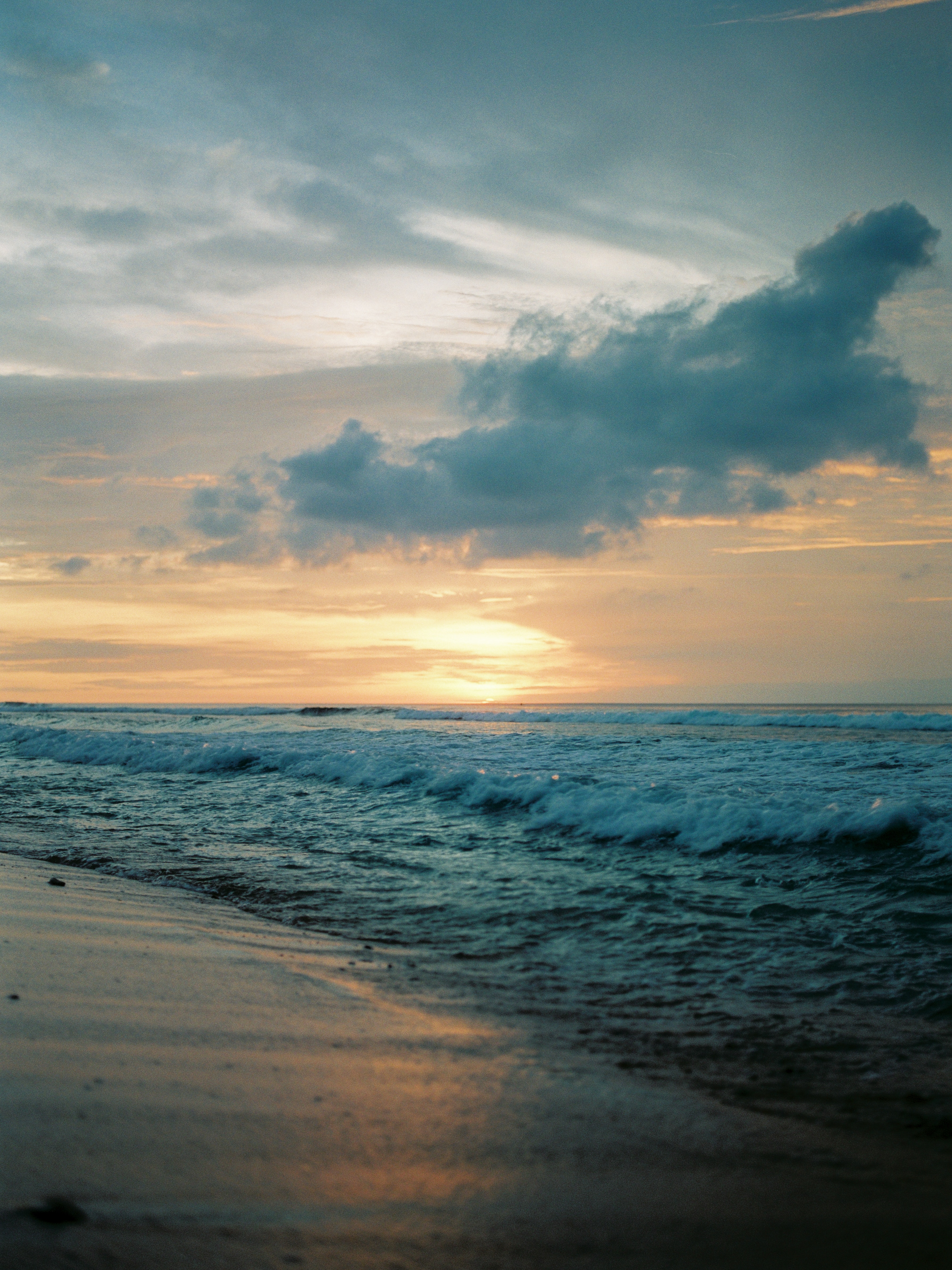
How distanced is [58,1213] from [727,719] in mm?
44994

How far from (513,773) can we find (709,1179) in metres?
12.1

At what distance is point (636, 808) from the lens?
10.6 m

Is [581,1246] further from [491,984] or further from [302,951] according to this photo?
[302,951]

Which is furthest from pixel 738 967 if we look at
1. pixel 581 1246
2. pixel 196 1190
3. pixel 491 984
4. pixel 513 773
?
pixel 513 773

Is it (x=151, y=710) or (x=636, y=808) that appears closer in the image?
(x=636, y=808)

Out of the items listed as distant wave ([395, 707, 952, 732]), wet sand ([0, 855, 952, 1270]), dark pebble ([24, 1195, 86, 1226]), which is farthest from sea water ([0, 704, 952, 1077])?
distant wave ([395, 707, 952, 732])

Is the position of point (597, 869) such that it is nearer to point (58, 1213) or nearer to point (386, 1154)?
point (386, 1154)

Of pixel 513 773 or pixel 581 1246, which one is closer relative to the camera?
pixel 581 1246

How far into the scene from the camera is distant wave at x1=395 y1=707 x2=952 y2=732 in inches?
1315

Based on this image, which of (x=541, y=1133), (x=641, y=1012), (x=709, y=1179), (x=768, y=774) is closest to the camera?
(x=709, y=1179)

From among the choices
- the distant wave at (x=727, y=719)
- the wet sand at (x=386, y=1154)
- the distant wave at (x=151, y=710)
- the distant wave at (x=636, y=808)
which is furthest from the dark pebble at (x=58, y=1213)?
the distant wave at (x=151, y=710)

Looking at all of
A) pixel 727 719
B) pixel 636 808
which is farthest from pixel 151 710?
pixel 636 808

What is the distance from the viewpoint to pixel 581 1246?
204cm

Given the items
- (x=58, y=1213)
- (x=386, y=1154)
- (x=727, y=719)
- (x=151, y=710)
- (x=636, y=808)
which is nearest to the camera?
(x=58, y=1213)
